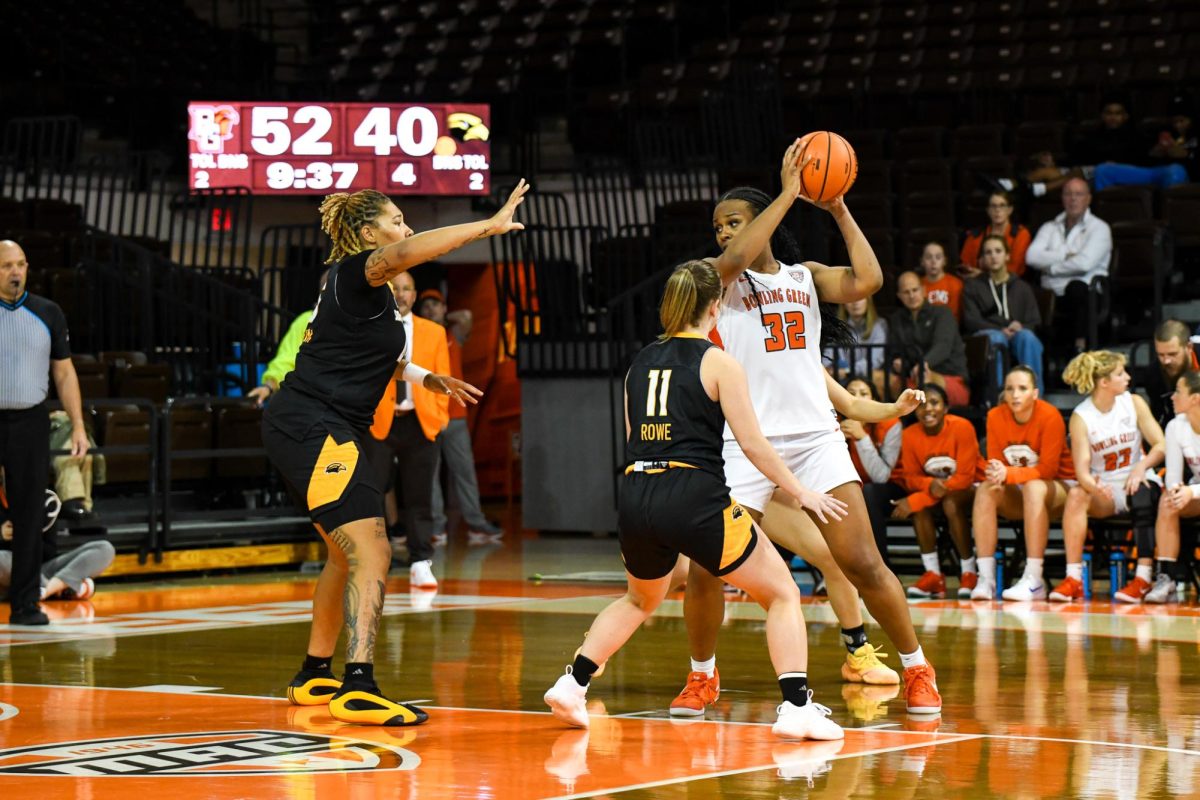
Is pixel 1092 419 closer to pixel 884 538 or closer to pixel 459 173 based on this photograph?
pixel 884 538

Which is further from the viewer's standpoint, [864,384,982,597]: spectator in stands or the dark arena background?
[864,384,982,597]: spectator in stands

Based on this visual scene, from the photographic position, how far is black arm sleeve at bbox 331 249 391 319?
6.75 metres

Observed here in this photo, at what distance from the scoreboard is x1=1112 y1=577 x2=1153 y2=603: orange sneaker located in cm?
957

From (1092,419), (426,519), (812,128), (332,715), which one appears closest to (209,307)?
(426,519)

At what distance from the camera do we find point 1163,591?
10875mm

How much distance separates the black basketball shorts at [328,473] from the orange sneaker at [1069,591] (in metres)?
5.51

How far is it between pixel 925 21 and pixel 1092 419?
10.8 meters

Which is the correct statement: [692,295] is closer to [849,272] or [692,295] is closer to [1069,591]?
[849,272]

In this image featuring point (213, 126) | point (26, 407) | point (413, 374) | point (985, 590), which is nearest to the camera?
point (413, 374)

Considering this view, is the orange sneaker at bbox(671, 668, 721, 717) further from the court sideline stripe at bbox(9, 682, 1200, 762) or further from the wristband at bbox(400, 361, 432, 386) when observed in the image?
the wristband at bbox(400, 361, 432, 386)

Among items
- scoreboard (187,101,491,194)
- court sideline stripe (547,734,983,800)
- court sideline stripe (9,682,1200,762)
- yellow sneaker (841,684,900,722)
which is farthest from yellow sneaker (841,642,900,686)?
scoreboard (187,101,491,194)

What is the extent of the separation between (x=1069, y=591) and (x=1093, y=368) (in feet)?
4.36

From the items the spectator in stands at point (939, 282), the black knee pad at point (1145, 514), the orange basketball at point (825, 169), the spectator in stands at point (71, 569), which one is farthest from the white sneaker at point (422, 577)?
the orange basketball at point (825, 169)

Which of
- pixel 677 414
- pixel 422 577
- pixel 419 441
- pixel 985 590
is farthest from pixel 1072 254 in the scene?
pixel 677 414
